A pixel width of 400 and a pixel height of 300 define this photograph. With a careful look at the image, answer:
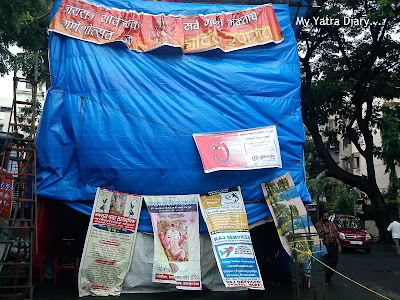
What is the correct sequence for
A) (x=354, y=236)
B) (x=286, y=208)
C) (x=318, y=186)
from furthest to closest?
1. (x=318, y=186)
2. (x=354, y=236)
3. (x=286, y=208)

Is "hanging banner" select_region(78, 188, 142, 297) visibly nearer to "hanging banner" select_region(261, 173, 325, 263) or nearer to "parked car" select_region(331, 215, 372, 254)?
"hanging banner" select_region(261, 173, 325, 263)

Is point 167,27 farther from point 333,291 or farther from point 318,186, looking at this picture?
point 318,186

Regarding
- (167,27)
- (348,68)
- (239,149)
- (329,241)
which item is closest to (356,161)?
(348,68)

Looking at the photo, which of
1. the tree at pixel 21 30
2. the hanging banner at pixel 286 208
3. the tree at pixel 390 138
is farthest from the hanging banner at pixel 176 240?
the tree at pixel 390 138

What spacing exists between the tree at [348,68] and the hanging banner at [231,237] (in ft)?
35.5

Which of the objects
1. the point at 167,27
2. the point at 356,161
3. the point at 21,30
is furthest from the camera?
the point at 356,161

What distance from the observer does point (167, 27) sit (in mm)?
9156

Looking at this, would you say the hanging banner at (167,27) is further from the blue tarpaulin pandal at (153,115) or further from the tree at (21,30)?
the tree at (21,30)

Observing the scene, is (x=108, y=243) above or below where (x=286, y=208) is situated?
below

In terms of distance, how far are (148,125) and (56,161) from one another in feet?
6.78

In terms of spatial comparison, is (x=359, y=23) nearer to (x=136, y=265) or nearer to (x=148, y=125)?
Result: (x=148, y=125)

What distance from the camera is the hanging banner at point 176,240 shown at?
8055 mm

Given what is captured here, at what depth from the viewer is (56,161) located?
335 inches

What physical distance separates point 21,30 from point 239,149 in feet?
21.4
